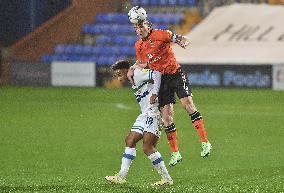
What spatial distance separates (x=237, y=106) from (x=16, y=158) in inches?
497

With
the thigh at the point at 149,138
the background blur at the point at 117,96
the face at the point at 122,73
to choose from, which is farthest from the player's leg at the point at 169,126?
the face at the point at 122,73

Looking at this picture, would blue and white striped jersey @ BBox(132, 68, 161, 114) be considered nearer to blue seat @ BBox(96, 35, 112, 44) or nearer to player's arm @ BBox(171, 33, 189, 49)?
player's arm @ BBox(171, 33, 189, 49)

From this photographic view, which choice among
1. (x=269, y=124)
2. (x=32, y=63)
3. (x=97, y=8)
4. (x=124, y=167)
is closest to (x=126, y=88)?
(x=32, y=63)

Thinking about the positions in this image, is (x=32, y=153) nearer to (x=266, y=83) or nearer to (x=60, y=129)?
(x=60, y=129)

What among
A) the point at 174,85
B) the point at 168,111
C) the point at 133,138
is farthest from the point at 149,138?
the point at 174,85

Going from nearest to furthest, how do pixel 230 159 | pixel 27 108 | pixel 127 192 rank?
pixel 127 192 → pixel 230 159 → pixel 27 108

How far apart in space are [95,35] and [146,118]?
31.7 metres

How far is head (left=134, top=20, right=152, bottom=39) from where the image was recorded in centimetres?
1229

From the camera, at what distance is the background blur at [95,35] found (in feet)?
123

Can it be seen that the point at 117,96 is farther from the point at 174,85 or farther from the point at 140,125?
the point at 140,125

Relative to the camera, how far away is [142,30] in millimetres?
12477

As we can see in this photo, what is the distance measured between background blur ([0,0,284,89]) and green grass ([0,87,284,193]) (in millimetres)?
6853

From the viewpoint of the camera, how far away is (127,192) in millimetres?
10766

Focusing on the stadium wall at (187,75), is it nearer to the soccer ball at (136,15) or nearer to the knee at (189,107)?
the knee at (189,107)
